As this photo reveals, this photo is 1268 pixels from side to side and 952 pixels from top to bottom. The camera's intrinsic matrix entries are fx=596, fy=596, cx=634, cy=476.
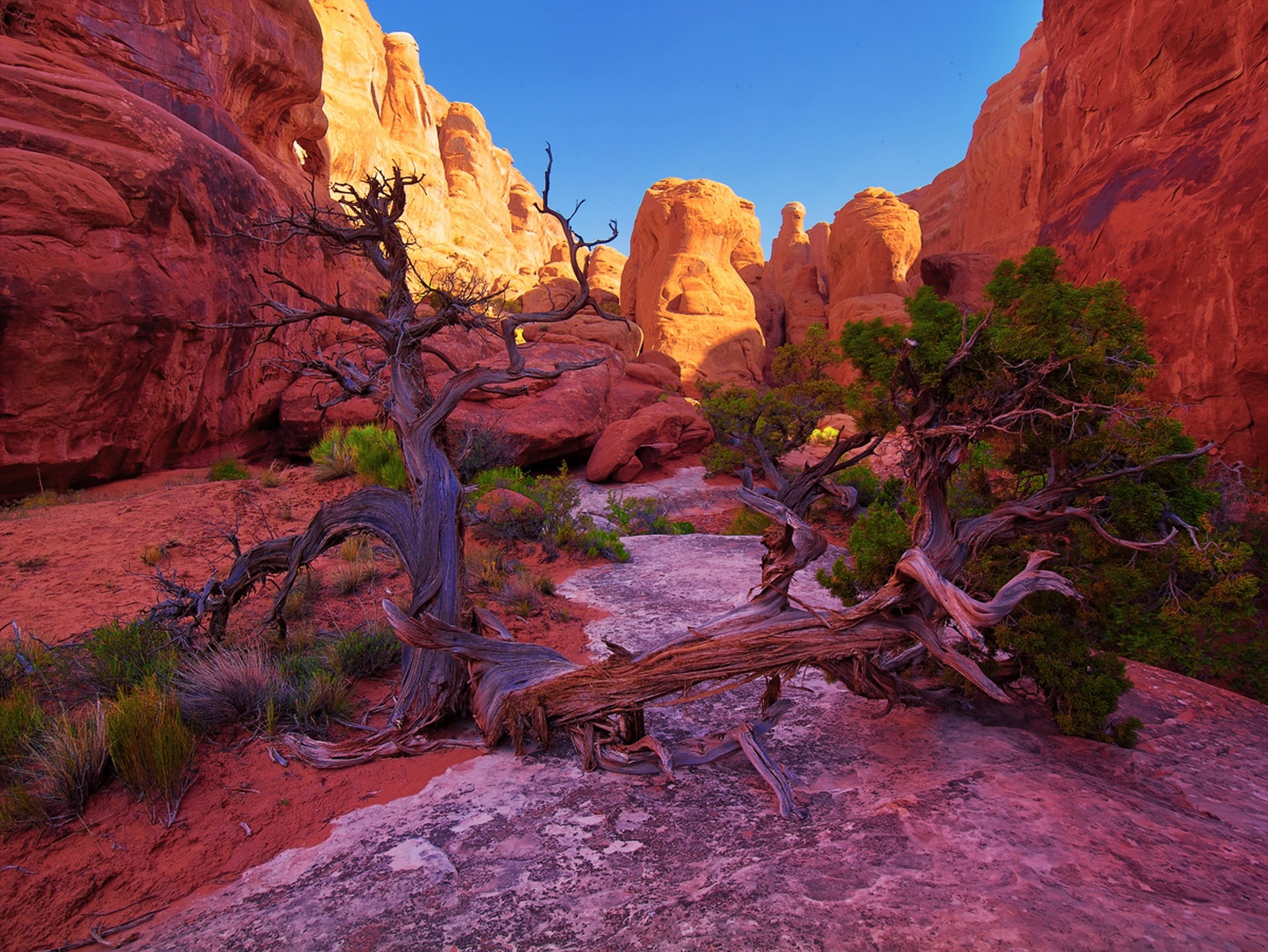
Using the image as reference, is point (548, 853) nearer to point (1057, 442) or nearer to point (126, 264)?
point (1057, 442)

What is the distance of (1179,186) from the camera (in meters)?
9.01

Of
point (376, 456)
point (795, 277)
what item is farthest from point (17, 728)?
point (795, 277)

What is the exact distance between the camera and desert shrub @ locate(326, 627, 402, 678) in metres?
5.04

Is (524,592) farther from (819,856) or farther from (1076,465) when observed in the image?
(1076,465)

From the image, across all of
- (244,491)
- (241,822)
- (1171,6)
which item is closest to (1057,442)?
(241,822)

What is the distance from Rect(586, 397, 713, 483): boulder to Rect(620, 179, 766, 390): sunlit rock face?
1107 cm

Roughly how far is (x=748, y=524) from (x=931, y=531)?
8180mm

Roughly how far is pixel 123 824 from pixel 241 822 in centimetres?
59

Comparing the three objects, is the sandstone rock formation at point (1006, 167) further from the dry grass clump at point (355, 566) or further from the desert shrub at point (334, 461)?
the dry grass clump at point (355, 566)

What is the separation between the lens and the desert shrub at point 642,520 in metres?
11.2

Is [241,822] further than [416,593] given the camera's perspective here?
No

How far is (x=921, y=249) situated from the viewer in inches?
1436

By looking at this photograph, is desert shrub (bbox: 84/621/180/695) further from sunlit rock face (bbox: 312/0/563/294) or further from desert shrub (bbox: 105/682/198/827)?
sunlit rock face (bbox: 312/0/563/294)

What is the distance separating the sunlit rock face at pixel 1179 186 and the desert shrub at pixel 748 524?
21.0 ft
